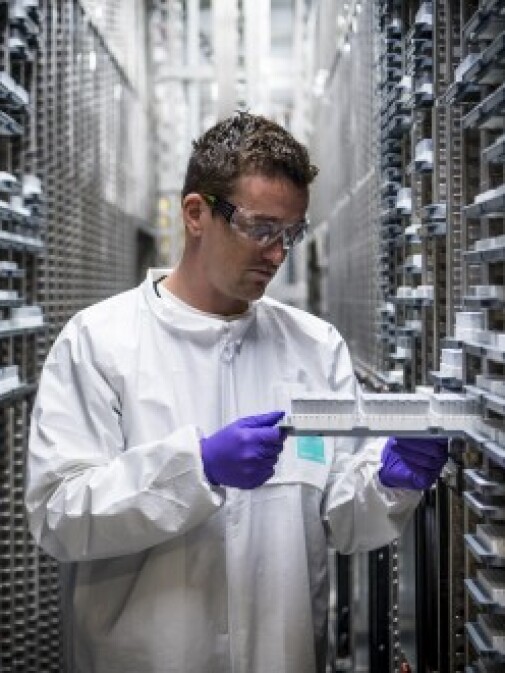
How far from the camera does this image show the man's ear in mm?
2174

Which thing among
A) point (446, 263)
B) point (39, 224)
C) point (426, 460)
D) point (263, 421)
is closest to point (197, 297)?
point (263, 421)

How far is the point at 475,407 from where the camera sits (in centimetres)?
167

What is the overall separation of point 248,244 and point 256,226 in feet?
0.17

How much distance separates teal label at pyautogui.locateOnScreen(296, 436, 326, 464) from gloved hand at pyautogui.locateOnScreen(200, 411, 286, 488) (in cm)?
25

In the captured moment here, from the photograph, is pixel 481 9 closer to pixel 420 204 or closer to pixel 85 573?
pixel 420 204

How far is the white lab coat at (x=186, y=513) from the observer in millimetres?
2031

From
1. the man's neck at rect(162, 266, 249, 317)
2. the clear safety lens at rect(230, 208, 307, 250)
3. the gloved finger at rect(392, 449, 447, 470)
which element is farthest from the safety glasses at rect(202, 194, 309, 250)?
the gloved finger at rect(392, 449, 447, 470)

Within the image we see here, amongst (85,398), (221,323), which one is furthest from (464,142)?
(85,398)

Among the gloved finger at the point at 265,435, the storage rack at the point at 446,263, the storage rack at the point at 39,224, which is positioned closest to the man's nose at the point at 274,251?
the storage rack at the point at 446,263

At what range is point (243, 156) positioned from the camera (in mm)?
2092

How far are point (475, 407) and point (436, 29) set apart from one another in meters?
0.91

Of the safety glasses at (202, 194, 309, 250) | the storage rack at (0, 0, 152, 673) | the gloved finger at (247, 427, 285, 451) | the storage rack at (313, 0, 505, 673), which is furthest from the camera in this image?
the storage rack at (0, 0, 152, 673)

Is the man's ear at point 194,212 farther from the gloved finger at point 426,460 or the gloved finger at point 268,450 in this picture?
the gloved finger at point 426,460

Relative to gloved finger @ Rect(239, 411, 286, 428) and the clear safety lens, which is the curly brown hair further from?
gloved finger @ Rect(239, 411, 286, 428)
